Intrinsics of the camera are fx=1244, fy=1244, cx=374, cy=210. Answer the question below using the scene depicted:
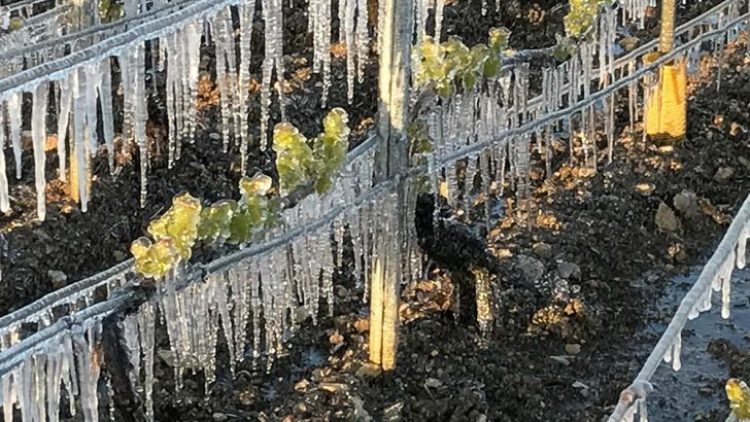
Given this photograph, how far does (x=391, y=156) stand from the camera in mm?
4133

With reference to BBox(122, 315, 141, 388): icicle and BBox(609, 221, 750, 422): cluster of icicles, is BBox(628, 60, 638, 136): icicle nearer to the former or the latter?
BBox(609, 221, 750, 422): cluster of icicles

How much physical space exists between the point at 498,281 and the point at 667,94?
1.79 meters

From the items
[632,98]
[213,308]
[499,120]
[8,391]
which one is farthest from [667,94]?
[8,391]

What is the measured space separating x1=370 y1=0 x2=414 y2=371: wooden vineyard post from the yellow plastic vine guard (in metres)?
2.20

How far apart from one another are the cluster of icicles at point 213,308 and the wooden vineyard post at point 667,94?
6.56ft

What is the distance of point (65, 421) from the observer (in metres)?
4.27

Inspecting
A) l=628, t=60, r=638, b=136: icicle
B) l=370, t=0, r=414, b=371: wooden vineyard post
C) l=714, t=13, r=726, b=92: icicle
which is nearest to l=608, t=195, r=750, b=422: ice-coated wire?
l=370, t=0, r=414, b=371: wooden vineyard post

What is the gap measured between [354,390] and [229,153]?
80.6 inches

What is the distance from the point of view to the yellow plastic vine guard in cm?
605

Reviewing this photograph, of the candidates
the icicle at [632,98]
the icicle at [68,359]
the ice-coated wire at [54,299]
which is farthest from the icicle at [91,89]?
the icicle at [632,98]

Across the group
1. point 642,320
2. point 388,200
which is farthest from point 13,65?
point 642,320

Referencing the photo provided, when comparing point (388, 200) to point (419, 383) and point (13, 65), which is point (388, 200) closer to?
point (419, 383)

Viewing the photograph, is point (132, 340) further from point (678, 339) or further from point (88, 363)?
point (678, 339)

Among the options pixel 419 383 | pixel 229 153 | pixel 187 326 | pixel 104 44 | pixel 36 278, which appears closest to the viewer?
pixel 104 44
